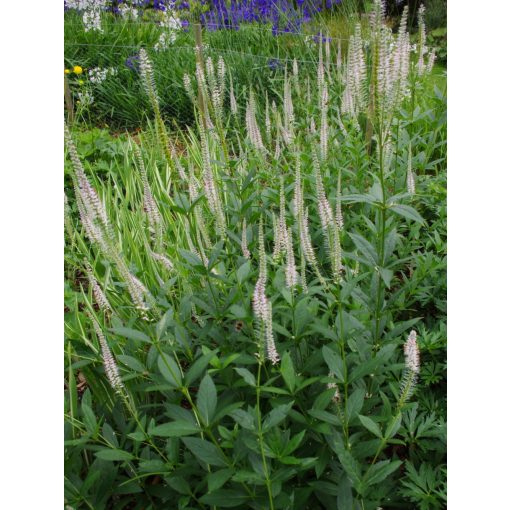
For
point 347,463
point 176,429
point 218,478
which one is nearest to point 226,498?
point 218,478

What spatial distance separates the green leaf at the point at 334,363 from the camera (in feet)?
3.99

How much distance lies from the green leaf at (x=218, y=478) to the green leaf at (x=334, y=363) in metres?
0.32

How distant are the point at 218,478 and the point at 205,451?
8 centimetres

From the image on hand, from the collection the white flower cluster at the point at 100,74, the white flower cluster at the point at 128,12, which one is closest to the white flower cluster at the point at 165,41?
the white flower cluster at the point at 100,74

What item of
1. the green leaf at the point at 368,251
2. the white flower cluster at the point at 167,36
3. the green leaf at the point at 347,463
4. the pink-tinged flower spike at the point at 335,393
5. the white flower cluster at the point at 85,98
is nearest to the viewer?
the green leaf at the point at 347,463

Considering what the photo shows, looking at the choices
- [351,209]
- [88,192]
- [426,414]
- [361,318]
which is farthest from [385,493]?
[351,209]

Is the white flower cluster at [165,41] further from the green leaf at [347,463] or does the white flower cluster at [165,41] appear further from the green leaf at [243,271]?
the green leaf at [347,463]

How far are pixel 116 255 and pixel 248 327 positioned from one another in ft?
1.67

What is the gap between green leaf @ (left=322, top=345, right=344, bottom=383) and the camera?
3.99ft

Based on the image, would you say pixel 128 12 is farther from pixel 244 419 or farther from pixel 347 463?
pixel 347 463

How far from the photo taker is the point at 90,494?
1324 mm

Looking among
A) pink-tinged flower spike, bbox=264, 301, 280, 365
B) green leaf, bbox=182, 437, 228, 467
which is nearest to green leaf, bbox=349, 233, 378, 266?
pink-tinged flower spike, bbox=264, 301, 280, 365

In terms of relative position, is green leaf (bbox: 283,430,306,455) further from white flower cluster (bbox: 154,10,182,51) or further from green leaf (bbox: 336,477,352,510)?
white flower cluster (bbox: 154,10,182,51)

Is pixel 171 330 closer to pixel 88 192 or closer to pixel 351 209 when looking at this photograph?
pixel 88 192
